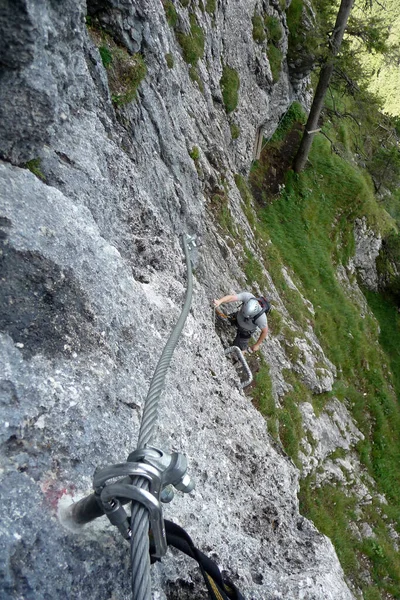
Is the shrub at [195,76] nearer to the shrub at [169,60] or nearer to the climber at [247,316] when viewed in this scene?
the shrub at [169,60]

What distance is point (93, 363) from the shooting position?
4.50 metres

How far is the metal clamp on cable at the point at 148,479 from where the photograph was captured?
239 cm

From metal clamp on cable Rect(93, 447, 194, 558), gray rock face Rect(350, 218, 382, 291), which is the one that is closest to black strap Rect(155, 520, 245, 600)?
metal clamp on cable Rect(93, 447, 194, 558)

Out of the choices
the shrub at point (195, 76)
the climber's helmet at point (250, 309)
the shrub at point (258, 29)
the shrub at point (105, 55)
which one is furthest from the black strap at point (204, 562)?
the shrub at point (258, 29)

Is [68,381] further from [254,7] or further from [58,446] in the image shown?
[254,7]

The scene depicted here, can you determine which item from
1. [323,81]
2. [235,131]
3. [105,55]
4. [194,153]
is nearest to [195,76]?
[194,153]

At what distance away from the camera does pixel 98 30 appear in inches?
368

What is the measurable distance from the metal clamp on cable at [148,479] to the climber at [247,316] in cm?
715

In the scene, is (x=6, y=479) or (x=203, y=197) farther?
(x=203, y=197)

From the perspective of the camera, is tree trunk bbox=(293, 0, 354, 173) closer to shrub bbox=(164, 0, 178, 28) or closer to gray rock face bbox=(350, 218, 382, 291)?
gray rock face bbox=(350, 218, 382, 291)

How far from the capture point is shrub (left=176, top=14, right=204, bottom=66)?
14.3 m

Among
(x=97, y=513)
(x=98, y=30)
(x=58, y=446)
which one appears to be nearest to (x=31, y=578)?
(x=97, y=513)

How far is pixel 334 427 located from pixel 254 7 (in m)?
19.3

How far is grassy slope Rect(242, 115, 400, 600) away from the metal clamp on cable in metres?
8.80
